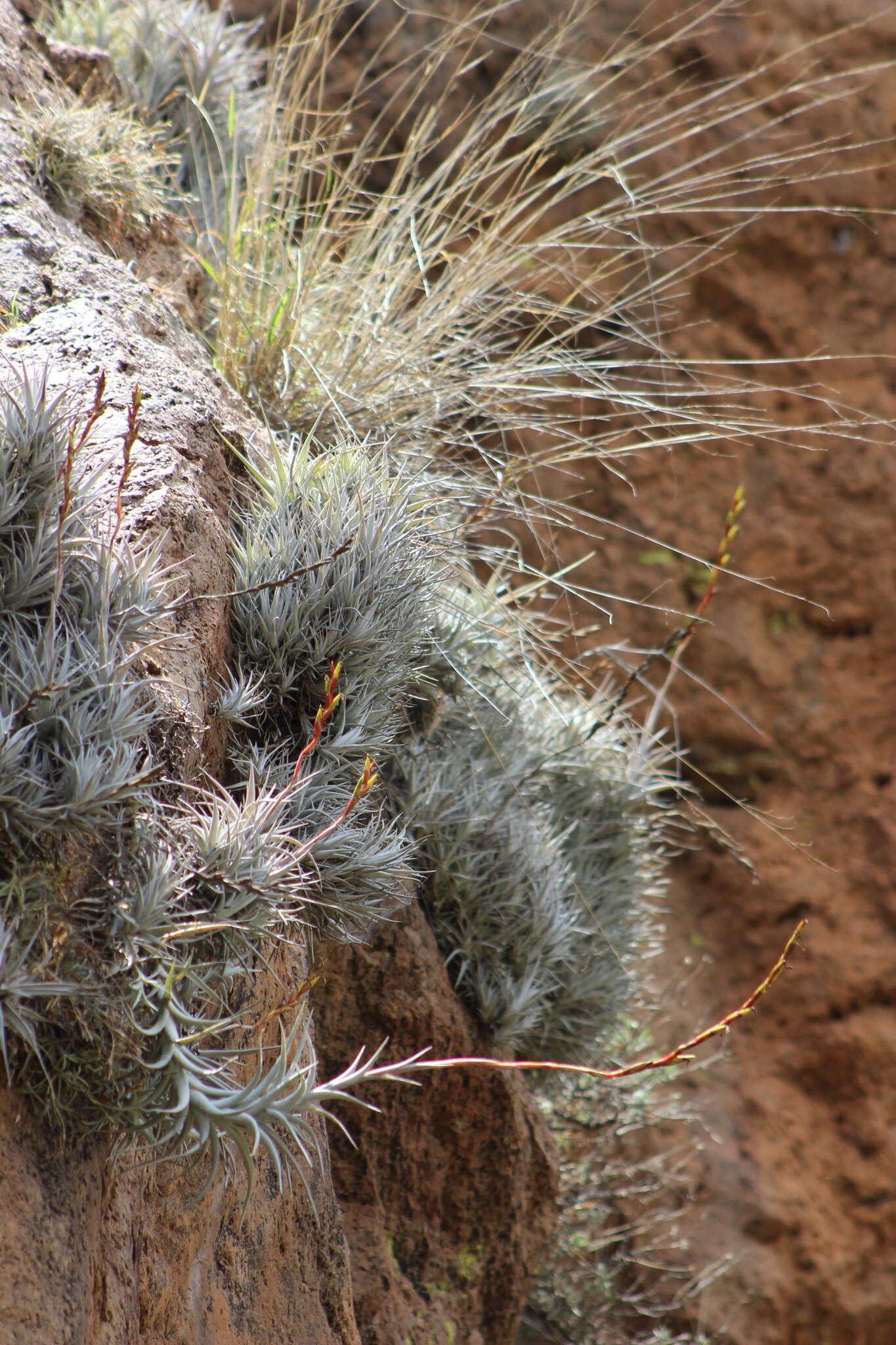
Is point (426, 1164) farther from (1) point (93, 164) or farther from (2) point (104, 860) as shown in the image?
(1) point (93, 164)

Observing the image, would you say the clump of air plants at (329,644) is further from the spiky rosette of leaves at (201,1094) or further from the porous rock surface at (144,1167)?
the spiky rosette of leaves at (201,1094)

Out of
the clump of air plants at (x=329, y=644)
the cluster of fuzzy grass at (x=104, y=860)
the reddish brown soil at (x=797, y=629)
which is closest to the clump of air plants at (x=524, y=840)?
the clump of air plants at (x=329, y=644)

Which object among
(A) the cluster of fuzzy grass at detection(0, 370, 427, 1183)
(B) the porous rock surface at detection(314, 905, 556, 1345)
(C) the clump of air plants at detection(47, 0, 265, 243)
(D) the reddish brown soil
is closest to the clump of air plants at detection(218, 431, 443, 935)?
(A) the cluster of fuzzy grass at detection(0, 370, 427, 1183)

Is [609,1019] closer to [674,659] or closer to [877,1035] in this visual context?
[674,659]

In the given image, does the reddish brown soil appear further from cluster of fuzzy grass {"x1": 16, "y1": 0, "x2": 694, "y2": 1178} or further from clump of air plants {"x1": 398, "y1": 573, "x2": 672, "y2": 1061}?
clump of air plants {"x1": 398, "y1": 573, "x2": 672, "y2": 1061}

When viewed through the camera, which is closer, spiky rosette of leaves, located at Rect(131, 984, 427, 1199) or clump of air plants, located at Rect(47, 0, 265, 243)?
spiky rosette of leaves, located at Rect(131, 984, 427, 1199)

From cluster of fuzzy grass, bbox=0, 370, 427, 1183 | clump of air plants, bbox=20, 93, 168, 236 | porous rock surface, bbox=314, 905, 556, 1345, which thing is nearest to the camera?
cluster of fuzzy grass, bbox=0, 370, 427, 1183
